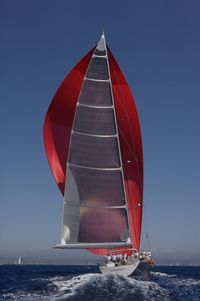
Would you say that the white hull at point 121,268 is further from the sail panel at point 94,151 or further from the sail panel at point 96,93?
the sail panel at point 96,93

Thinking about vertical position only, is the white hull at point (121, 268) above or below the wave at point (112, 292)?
above

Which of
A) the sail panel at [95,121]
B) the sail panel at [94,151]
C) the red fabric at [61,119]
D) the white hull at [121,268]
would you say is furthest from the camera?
the red fabric at [61,119]

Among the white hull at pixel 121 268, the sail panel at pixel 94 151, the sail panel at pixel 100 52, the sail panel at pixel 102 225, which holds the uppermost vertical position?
the sail panel at pixel 100 52

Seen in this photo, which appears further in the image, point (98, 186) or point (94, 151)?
point (94, 151)

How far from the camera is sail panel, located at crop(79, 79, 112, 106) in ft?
111

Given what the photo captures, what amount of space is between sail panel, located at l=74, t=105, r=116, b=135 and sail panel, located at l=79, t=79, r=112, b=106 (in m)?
0.57

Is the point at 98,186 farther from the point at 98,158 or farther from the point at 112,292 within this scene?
the point at 112,292

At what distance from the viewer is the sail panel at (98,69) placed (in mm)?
34441

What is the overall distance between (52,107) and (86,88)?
3.26 metres

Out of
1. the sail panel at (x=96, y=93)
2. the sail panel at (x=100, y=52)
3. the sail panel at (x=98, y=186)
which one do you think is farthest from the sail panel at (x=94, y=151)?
the sail panel at (x=100, y=52)

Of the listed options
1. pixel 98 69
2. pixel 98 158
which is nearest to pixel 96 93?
pixel 98 69

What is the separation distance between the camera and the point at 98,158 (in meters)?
32.9

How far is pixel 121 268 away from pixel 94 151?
9412 millimetres

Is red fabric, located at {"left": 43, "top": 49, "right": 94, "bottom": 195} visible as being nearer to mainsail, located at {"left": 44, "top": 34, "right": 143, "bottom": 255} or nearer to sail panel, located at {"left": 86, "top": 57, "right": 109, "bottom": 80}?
mainsail, located at {"left": 44, "top": 34, "right": 143, "bottom": 255}
